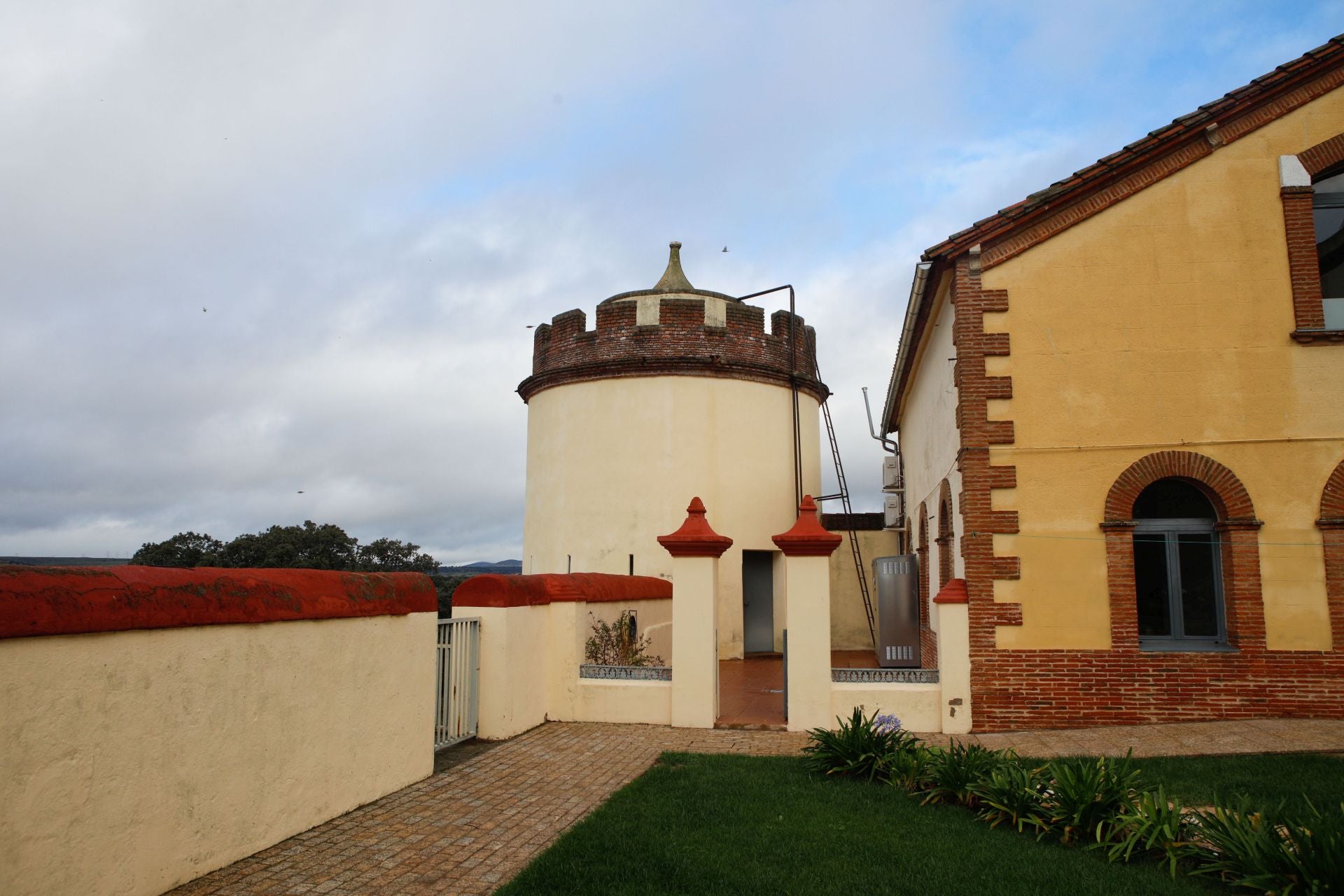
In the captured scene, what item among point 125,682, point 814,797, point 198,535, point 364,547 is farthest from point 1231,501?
point 198,535

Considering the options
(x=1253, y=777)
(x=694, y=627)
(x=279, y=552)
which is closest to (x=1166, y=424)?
(x=1253, y=777)

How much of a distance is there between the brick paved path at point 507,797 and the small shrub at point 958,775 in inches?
65.9

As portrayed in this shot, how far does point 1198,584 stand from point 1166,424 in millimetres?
1782

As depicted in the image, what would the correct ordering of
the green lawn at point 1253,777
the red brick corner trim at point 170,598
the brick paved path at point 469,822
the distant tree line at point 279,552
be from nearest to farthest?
the red brick corner trim at point 170,598, the brick paved path at point 469,822, the green lawn at point 1253,777, the distant tree line at point 279,552

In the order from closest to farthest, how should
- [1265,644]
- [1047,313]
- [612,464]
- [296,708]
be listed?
1. [296,708]
2. [1265,644]
3. [1047,313]
4. [612,464]

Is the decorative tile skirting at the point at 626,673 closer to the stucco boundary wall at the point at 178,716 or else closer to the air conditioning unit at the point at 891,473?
the stucco boundary wall at the point at 178,716

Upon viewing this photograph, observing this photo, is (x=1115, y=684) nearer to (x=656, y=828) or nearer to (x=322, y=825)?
(x=656, y=828)

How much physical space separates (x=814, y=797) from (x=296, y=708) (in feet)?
12.6

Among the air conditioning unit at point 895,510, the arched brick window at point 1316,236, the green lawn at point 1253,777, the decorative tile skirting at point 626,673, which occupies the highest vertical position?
the arched brick window at point 1316,236

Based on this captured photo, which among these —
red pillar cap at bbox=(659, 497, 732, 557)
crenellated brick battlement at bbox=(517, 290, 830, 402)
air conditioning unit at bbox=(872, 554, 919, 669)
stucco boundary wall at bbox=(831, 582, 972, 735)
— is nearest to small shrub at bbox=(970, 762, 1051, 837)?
stucco boundary wall at bbox=(831, 582, 972, 735)

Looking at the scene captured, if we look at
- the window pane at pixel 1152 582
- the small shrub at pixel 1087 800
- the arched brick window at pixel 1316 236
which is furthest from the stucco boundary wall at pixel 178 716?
the arched brick window at pixel 1316 236

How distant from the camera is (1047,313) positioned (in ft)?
33.3

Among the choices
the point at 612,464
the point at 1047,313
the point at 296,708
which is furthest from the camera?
the point at 612,464

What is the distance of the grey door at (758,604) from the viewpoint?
60.1 ft
